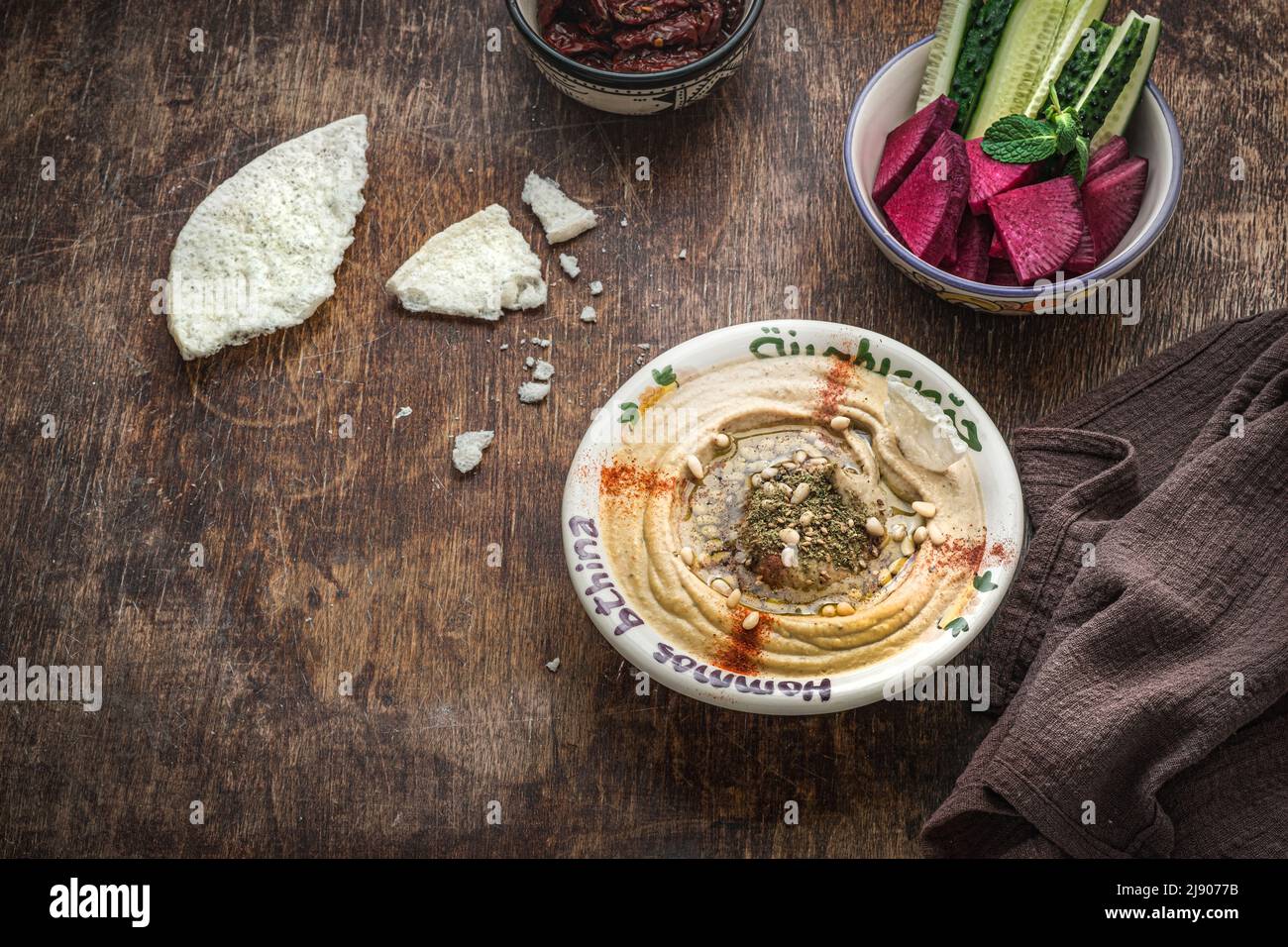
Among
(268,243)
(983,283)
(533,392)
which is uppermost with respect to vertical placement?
(983,283)

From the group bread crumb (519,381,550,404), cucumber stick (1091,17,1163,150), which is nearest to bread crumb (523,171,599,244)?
bread crumb (519,381,550,404)

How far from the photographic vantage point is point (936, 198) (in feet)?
7.98

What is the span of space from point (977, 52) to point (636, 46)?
30.9 inches

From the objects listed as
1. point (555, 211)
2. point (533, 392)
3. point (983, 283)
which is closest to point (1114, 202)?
point (983, 283)

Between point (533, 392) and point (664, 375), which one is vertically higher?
point (664, 375)

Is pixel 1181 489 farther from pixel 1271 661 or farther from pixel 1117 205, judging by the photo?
pixel 1117 205

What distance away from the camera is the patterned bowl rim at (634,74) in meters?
2.47

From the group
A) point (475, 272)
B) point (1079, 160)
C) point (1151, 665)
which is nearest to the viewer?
point (1151, 665)

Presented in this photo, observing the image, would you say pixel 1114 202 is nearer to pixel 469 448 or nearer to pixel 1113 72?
pixel 1113 72

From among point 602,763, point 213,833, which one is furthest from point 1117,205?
point 213,833

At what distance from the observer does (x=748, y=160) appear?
275cm

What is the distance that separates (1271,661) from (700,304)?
57.9 inches

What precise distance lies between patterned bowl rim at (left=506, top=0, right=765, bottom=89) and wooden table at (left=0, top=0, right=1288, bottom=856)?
28cm

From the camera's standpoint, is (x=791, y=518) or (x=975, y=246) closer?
(x=791, y=518)
